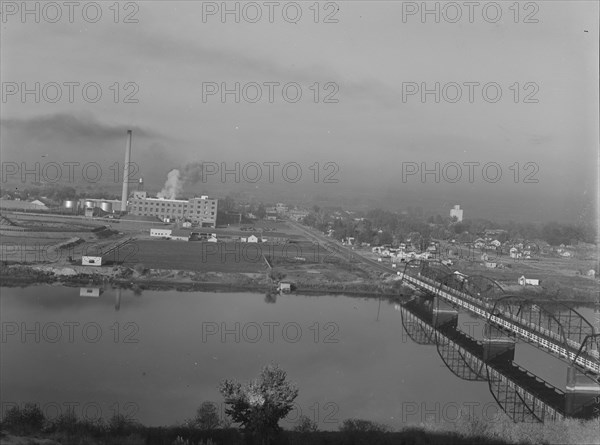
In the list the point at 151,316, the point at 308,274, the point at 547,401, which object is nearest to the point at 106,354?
the point at 151,316

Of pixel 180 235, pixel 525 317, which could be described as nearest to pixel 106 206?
pixel 180 235

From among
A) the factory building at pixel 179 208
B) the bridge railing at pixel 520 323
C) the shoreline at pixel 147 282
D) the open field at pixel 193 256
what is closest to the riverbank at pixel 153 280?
the shoreline at pixel 147 282

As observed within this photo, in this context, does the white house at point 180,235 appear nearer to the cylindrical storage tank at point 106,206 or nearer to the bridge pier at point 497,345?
the cylindrical storage tank at point 106,206

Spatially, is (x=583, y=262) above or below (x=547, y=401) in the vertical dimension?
above

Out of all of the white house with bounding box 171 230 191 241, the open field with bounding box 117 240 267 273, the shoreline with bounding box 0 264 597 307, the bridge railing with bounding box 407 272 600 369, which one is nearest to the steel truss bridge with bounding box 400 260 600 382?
the bridge railing with bounding box 407 272 600 369

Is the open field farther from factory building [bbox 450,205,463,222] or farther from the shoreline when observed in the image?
factory building [bbox 450,205,463,222]

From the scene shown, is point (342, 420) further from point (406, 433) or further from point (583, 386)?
point (583, 386)

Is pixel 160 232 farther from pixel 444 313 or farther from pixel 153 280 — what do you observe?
pixel 444 313
